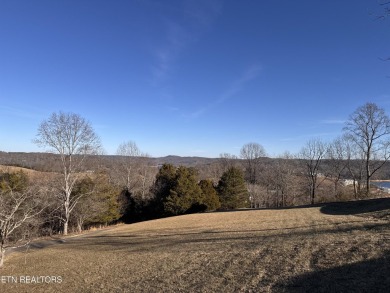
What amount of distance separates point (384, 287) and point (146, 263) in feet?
26.5

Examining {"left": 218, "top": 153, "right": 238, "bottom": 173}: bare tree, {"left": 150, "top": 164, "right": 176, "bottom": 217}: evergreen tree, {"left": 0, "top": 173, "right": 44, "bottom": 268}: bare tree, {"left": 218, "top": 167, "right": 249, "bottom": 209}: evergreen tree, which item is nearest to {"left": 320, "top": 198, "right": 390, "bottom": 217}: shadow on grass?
{"left": 0, "top": 173, "right": 44, "bottom": 268}: bare tree

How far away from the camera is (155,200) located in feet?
133

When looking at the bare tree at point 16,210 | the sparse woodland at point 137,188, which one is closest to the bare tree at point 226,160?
the sparse woodland at point 137,188

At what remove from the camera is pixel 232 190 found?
136 ft

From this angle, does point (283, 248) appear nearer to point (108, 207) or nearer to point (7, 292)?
point (7, 292)

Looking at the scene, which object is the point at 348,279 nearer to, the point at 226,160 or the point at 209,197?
the point at 209,197

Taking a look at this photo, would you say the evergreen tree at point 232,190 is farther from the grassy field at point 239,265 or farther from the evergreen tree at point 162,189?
the grassy field at point 239,265

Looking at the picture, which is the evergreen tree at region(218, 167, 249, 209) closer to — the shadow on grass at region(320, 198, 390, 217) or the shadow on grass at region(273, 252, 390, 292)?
the shadow on grass at region(320, 198, 390, 217)

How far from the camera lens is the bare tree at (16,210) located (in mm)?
14117

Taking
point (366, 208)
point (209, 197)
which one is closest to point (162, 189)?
point (209, 197)

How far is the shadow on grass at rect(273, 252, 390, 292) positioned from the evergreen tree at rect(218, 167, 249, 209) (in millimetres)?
33507

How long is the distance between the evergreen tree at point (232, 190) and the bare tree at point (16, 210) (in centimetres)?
2278

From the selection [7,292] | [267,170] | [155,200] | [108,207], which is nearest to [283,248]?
[7,292]

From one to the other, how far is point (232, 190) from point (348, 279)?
34.5 meters
